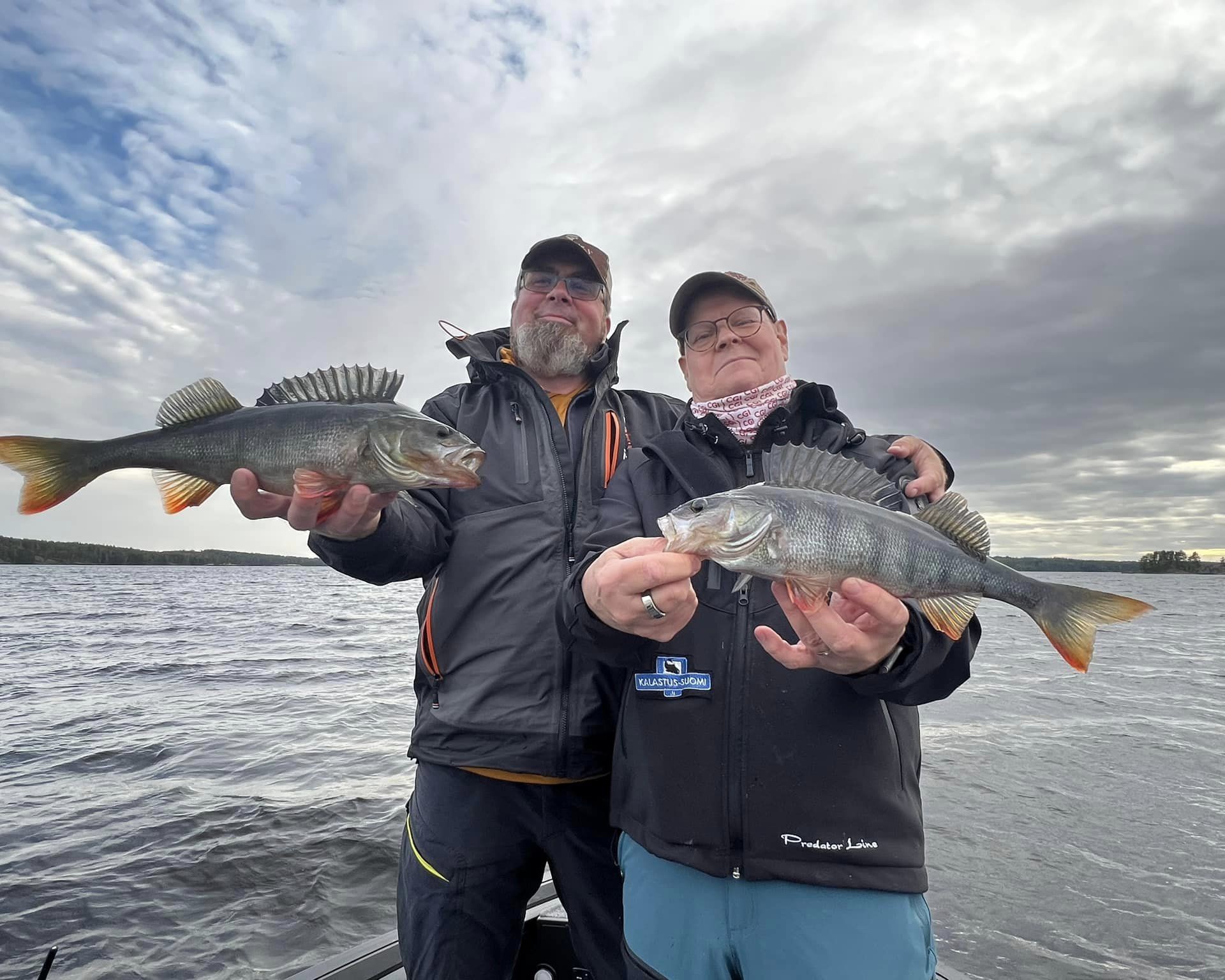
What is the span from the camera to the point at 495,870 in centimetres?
345

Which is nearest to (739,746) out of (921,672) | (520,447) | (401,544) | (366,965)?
(921,672)

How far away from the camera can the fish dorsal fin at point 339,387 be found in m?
4.03

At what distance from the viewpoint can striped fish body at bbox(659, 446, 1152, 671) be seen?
2.90m

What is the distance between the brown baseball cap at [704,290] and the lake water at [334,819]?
20.9 ft

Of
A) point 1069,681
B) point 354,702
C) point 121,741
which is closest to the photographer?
point 121,741

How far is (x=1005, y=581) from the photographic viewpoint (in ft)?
10.7

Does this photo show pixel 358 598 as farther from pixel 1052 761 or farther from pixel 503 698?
pixel 503 698

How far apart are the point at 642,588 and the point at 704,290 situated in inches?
83.2

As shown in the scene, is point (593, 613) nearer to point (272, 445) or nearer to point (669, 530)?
point (669, 530)

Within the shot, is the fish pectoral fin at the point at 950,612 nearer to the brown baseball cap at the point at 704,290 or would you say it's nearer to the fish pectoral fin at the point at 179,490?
the brown baseball cap at the point at 704,290

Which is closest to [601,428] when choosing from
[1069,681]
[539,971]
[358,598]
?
[539,971]

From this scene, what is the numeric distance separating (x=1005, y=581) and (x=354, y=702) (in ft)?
48.7

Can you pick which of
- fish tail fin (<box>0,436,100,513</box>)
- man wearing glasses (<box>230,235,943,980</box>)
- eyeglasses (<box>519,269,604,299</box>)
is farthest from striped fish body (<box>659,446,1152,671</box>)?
fish tail fin (<box>0,436,100,513</box>)

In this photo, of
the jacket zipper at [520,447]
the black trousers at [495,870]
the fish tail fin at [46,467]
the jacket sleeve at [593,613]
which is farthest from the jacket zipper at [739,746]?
the fish tail fin at [46,467]
